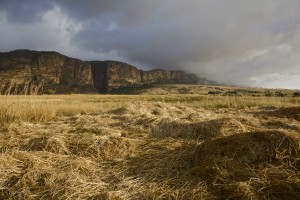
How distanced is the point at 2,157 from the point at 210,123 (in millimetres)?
4341

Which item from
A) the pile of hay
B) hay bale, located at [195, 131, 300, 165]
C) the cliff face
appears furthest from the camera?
the cliff face

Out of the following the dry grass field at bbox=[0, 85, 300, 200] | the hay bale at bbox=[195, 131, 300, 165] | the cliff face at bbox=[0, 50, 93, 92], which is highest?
the cliff face at bbox=[0, 50, 93, 92]

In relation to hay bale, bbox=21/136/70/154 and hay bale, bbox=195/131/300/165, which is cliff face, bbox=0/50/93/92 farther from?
hay bale, bbox=195/131/300/165

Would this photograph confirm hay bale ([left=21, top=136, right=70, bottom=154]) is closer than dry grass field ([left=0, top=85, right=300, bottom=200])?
No

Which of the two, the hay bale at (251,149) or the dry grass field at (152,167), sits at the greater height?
the hay bale at (251,149)

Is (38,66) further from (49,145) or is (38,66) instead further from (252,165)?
(252,165)

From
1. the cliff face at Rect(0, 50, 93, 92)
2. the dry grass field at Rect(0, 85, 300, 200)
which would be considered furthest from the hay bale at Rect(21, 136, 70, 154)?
the cliff face at Rect(0, 50, 93, 92)

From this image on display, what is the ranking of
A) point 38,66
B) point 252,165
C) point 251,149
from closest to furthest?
point 252,165 < point 251,149 < point 38,66

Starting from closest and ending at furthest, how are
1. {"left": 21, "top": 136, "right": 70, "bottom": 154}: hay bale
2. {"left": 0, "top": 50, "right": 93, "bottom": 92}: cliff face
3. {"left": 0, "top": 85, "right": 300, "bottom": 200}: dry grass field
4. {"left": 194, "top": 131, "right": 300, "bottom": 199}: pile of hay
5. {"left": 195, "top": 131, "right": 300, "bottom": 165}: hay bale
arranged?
1. {"left": 194, "top": 131, "right": 300, "bottom": 199}: pile of hay
2. {"left": 0, "top": 85, "right": 300, "bottom": 200}: dry grass field
3. {"left": 195, "top": 131, "right": 300, "bottom": 165}: hay bale
4. {"left": 21, "top": 136, "right": 70, "bottom": 154}: hay bale
5. {"left": 0, "top": 50, "right": 93, "bottom": 92}: cliff face

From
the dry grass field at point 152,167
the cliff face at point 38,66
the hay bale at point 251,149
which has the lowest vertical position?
the dry grass field at point 152,167

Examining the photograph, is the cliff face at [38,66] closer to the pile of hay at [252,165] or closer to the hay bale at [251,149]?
the hay bale at [251,149]

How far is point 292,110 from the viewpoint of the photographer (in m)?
10.6

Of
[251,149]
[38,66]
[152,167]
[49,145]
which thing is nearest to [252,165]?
[251,149]

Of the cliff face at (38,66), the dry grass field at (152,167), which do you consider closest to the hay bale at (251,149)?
the dry grass field at (152,167)
